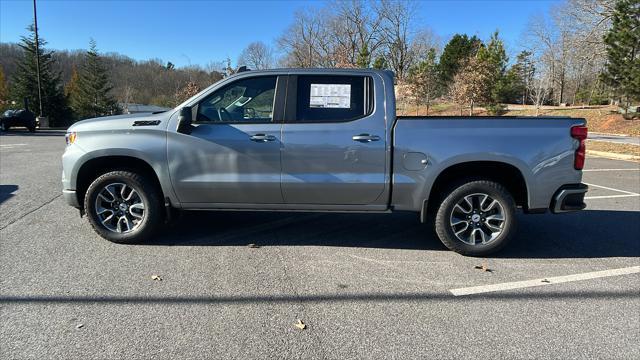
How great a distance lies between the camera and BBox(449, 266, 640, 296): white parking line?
391cm

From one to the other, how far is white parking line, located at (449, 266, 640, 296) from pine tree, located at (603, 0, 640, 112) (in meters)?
25.5

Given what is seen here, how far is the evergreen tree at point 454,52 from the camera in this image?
4961cm

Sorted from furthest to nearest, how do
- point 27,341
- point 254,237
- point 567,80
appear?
point 567,80, point 254,237, point 27,341

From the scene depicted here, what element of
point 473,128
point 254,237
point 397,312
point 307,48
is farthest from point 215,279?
point 307,48

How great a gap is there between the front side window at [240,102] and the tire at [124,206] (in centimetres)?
98

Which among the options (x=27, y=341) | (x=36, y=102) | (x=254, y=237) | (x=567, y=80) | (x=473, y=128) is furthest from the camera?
(x=567, y=80)

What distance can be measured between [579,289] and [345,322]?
2219 millimetres

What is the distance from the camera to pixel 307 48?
5888cm

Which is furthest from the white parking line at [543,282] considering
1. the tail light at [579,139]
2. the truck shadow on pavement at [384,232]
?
the tail light at [579,139]

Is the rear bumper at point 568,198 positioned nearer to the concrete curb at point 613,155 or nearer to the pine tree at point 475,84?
the concrete curb at point 613,155

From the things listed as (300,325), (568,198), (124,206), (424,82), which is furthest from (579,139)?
(424,82)

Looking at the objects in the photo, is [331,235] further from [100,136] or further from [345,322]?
[100,136]

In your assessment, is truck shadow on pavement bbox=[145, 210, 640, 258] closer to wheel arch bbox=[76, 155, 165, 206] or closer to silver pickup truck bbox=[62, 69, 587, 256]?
silver pickup truck bbox=[62, 69, 587, 256]

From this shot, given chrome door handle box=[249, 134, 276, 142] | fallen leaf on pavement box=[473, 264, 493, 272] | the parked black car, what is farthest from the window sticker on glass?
the parked black car
